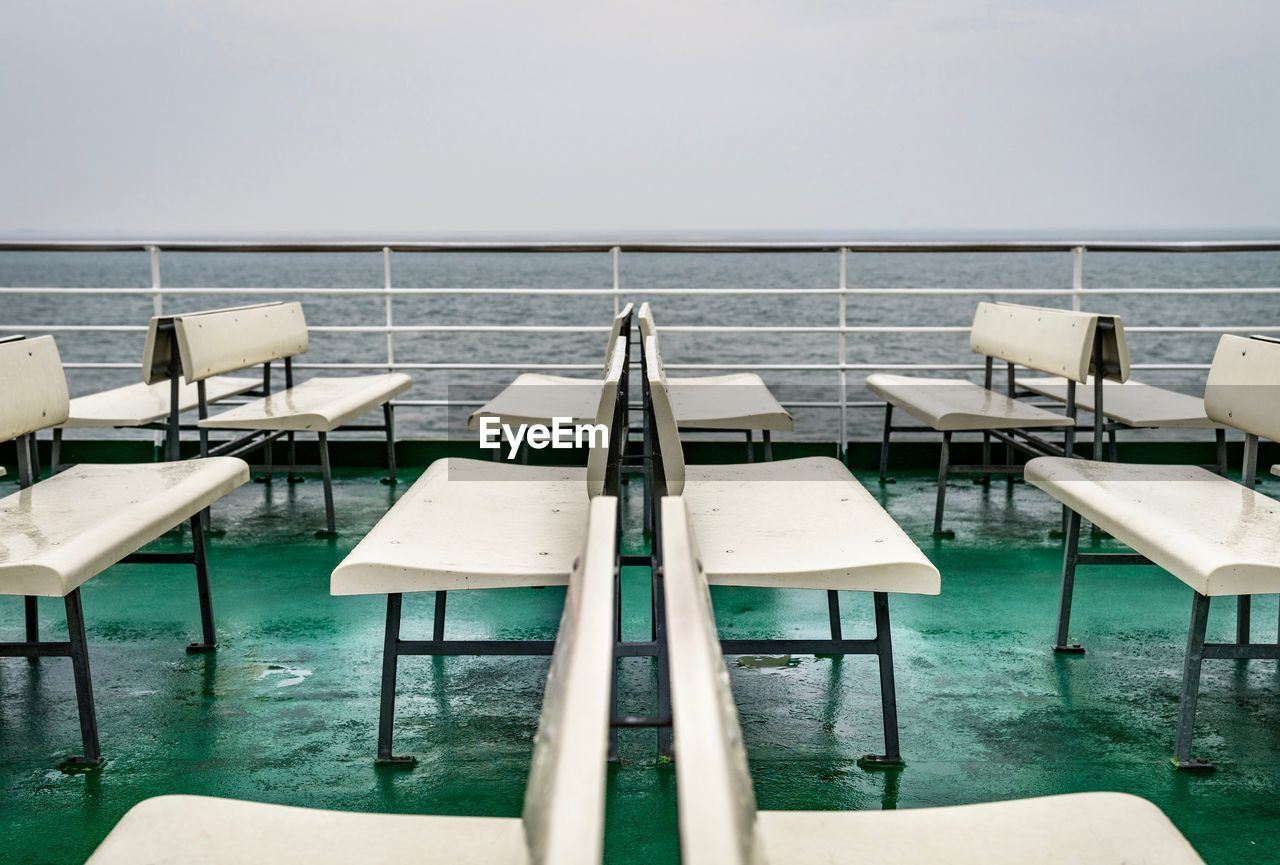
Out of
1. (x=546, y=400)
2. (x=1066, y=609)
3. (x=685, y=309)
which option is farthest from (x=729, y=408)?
(x=685, y=309)

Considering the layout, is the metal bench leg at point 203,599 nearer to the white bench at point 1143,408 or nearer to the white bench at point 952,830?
the white bench at point 952,830

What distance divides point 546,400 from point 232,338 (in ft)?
3.90

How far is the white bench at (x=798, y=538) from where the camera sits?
197cm

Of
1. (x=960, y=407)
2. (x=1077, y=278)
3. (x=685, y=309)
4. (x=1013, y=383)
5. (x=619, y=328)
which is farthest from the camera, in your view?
(x=685, y=309)

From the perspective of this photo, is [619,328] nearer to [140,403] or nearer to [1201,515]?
[1201,515]

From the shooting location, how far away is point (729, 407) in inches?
152

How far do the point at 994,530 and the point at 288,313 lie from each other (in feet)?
9.85

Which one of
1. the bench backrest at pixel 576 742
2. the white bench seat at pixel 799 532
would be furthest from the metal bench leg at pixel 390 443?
the bench backrest at pixel 576 742

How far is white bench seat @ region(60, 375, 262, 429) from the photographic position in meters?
4.02

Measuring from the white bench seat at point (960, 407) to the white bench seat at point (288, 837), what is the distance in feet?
9.55

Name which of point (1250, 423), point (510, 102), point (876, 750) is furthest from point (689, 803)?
point (510, 102)

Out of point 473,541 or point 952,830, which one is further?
point 473,541

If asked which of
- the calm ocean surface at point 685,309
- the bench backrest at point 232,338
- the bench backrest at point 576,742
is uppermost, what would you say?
the bench backrest at point 576,742

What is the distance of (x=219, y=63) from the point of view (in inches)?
1614
